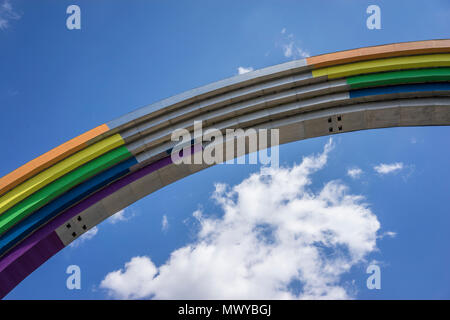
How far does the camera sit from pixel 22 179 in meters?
15.2

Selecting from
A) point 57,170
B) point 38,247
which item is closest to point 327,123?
point 57,170

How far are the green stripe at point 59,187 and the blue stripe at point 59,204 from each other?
0.17 metres

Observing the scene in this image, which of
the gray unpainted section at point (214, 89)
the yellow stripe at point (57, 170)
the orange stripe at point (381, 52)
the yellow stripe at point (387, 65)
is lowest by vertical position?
the yellow stripe at point (57, 170)

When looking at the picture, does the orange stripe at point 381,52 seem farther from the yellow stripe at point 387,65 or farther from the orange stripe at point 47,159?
the orange stripe at point 47,159

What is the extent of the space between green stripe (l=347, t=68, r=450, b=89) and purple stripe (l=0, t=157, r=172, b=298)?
7304 mm

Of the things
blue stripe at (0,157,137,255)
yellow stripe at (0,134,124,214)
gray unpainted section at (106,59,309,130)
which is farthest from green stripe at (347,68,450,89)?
yellow stripe at (0,134,124,214)

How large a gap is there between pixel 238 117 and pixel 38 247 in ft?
26.2

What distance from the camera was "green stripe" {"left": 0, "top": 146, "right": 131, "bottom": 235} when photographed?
14.8m

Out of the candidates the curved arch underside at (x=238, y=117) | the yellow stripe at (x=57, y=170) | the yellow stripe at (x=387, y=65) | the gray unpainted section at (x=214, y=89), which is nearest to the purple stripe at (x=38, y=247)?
the curved arch underside at (x=238, y=117)

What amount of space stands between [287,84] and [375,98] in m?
3.21

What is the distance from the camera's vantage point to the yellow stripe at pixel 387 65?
1638 cm

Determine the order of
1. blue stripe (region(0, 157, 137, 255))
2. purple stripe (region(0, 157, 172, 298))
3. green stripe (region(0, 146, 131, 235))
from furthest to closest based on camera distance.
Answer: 1. green stripe (region(0, 146, 131, 235))
2. blue stripe (region(0, 157, 137, 255))
3. purple stripe (region(0, 157, 172, 298))

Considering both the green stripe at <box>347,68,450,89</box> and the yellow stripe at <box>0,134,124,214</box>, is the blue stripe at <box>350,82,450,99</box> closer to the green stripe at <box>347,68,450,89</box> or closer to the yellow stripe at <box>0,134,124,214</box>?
the green stripe at <box>347,68,450,89</box>

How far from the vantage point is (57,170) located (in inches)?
A: 607
